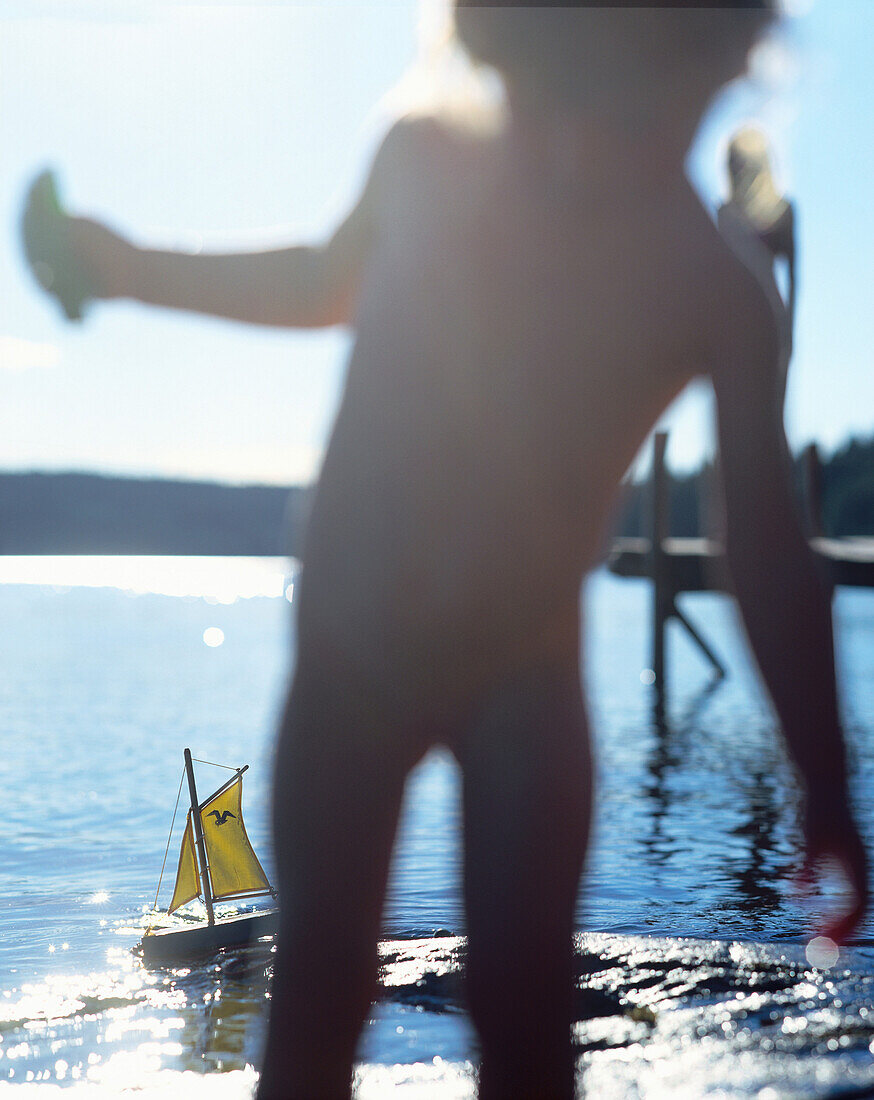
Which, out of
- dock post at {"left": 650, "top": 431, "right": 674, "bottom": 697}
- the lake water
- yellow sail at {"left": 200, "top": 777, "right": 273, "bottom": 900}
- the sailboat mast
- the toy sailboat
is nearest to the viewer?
the lake water

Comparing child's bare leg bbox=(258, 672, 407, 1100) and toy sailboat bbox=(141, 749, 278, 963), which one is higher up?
child's bare leg bbox=(258, 672, 407, 1100)

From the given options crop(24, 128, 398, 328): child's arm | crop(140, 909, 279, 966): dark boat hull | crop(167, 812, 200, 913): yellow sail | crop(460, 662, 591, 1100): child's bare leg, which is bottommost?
crop(140, 909, 279, 966): dark boat hull

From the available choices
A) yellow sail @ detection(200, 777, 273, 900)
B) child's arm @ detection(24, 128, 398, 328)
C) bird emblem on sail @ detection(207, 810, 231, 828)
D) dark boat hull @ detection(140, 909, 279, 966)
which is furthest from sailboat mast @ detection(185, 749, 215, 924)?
child's arm @ detection(24, 128, 398, 328)

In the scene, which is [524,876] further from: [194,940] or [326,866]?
[194,940]

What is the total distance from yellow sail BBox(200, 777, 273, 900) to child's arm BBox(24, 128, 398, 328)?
1312 centimetres

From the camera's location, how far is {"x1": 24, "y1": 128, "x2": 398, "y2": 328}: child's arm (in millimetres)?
1438

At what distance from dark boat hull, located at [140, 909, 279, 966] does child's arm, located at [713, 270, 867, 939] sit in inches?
445

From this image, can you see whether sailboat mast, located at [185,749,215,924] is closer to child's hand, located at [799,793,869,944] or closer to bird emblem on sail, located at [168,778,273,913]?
bird emblem on sail, located at [168,778,273,913]

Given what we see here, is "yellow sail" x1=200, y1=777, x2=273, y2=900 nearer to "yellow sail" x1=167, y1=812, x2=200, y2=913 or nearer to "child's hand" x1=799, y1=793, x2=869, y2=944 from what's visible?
"yellow sail" x1=167, y1=812, x2=200, y2=913

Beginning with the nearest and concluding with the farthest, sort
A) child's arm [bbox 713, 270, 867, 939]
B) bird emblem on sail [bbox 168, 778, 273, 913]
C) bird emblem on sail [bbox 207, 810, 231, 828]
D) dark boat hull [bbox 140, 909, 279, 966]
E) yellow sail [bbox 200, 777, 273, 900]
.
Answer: child's arm [bbox 713, 270, 867, 939] < dark boat hull [bbox 140, 909, 279, 966] < bird emblem on sail [bbox 168, 778, 273, 913] < yellow sail [bbox 200, 777, 273, 900] < bird emblem on sail [bbox 207, 810, 231, 828]

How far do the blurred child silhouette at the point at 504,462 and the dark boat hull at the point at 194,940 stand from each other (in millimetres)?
11049

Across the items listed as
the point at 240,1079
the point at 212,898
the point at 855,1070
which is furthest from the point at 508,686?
the point at 212,898

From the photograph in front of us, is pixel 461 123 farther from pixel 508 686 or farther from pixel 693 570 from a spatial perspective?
pixel 693 570

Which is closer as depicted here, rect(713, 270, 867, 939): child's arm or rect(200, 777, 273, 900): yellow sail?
rect(713, 270, 867, 939): child's arm
